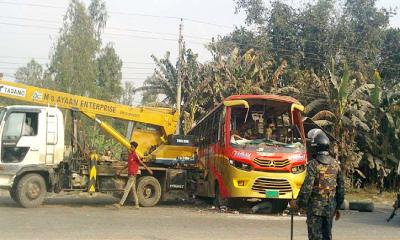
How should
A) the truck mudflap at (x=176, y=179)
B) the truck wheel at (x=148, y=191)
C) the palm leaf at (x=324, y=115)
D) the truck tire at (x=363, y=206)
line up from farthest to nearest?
the palm leaf at (x=324, y=115) < the truck mudflap at (x=176, y=179) < the truck tire at (x=363, y=206) < the truck wheel at (x=148, y=191)

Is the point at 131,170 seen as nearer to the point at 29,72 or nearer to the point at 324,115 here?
the point at 324,115

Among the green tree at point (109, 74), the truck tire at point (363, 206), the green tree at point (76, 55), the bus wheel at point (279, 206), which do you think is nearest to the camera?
the bus wheel at point (279, 206)

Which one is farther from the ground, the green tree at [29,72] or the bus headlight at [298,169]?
the green tree at [29,72]

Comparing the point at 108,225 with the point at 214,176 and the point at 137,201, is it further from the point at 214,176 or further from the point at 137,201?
the point at 214,176

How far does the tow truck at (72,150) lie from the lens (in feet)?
41.9

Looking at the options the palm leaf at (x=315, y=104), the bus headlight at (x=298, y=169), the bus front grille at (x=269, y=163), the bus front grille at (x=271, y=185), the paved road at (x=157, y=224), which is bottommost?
the paved road at (x=157, y=224)

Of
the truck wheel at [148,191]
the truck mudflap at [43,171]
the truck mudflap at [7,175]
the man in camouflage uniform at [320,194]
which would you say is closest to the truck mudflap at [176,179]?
the truck wheel at [148,191]

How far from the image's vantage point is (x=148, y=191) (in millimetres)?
14539

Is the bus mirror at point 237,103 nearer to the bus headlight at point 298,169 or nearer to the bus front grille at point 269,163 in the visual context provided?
the bus front grille at point 269,163

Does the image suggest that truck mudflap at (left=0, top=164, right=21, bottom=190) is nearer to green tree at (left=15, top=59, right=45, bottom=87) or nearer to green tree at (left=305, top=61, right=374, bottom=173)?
green tree at (left=305, top=61, right=374, bottom=173)

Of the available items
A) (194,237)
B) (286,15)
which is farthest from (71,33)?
(194,237)

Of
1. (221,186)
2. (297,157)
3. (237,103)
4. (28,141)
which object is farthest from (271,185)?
(28,141)

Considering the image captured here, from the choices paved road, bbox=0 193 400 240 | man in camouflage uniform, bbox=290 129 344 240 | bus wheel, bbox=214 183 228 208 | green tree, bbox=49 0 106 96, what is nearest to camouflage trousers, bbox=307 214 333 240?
man in camouflage uniform, bbox=290 129 344 240

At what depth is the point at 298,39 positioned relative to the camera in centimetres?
3403
